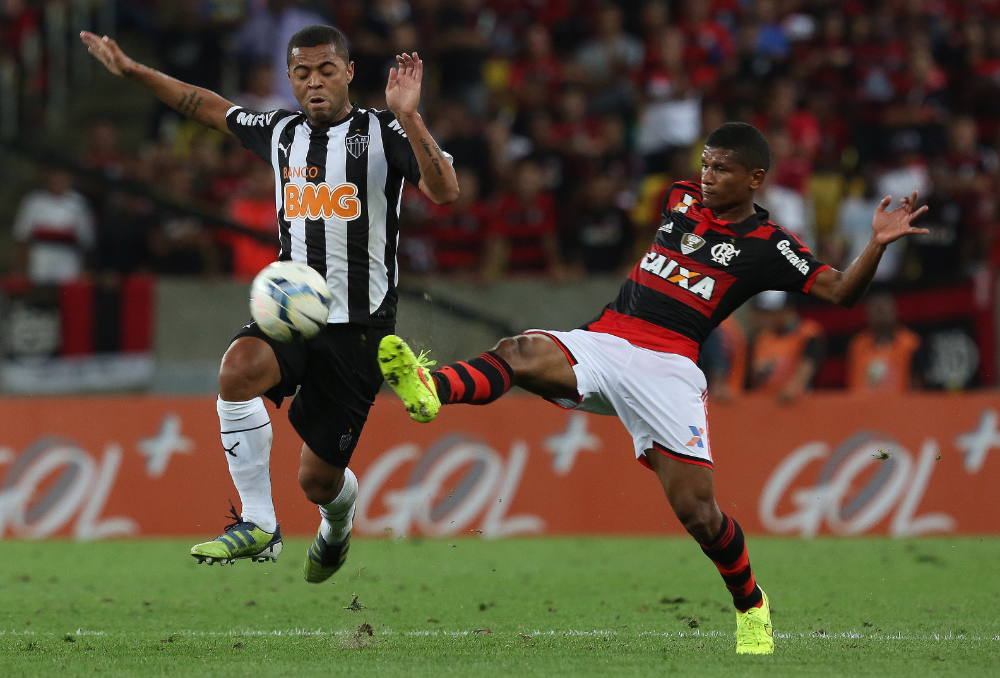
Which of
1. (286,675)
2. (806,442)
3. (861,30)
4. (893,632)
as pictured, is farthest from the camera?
(861,30)

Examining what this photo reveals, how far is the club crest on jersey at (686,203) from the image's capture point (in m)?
6.38

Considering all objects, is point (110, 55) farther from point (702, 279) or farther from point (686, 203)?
point (702, 279)

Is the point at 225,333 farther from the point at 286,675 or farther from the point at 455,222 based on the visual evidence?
the point at 286,675

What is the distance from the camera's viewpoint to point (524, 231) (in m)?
12.4

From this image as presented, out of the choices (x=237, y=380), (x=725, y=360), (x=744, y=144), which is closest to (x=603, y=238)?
(x=725, y=360)

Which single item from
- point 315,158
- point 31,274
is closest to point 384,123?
point 315,158

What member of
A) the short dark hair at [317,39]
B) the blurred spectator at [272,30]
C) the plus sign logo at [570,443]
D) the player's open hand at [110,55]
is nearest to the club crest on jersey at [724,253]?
the short dark hair at [317,39]

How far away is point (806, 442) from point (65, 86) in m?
9.95

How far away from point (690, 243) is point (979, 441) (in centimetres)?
567

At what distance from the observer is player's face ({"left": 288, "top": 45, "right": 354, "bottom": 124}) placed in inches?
234

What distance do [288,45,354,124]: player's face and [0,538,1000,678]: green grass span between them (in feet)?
8.31

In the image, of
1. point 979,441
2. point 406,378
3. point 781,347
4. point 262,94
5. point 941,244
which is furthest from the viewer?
point 262,94

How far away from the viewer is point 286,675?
16.7 ft

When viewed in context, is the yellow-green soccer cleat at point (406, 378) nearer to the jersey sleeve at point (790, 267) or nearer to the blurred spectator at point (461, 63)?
the jersey sleeve at point (790, 267)
